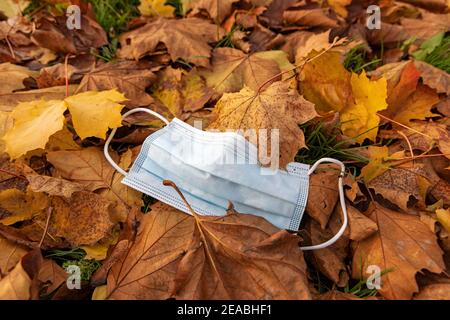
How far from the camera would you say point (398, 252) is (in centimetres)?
127

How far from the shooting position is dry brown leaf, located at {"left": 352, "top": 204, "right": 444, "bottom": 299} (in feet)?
4.01

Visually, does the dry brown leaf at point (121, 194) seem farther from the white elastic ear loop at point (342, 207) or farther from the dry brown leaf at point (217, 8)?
the dry brown leaf at point (217, 8)

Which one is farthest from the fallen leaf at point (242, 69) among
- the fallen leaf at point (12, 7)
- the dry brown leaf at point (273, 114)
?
the fallen leaf at point (12, 7)

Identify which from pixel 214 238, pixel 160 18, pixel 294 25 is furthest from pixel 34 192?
pixel 294 25

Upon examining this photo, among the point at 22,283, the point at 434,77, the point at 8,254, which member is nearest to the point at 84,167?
the point at 8,254

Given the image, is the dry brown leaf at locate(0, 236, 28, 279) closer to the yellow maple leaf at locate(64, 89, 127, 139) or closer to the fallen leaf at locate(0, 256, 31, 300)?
the fallen leaf at locate(0, 256, 31, 300)

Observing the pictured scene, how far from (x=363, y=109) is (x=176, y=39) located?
794 millimetres

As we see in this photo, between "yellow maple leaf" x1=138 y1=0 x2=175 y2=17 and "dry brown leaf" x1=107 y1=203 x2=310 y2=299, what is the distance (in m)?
1.15

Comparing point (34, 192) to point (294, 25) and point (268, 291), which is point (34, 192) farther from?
point (294, 25)

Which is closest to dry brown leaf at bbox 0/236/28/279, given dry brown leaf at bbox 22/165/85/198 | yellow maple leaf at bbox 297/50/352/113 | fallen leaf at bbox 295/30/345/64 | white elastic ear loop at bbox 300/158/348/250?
dry brown leaf at bbox 22/165/85/198

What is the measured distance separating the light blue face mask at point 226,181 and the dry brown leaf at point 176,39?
1.59ft

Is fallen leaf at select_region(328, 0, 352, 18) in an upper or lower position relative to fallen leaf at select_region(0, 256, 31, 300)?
upper

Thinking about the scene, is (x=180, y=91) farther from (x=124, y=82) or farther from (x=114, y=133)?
(x=114, y=133)

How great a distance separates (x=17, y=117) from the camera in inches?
55.6
